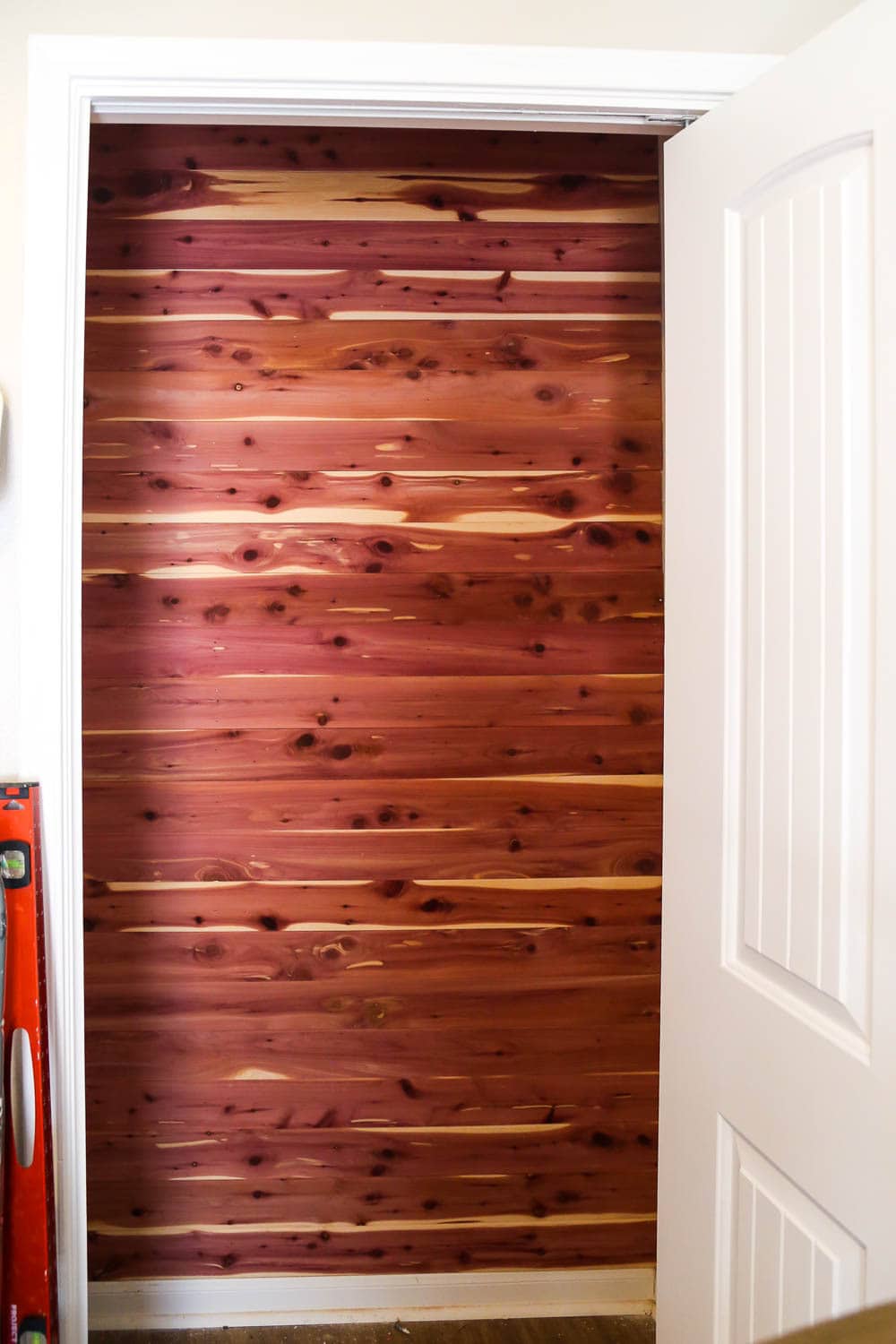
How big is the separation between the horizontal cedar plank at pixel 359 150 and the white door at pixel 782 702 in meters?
0.97

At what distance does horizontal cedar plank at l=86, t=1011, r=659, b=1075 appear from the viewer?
7.57 ft

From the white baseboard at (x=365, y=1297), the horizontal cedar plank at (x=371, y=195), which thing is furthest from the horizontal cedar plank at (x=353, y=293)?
the white baseboard at (x=365, y=1297)

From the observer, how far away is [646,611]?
2.36 m

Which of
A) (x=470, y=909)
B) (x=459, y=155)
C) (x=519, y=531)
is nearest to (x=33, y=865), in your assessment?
(x=470, y=909)

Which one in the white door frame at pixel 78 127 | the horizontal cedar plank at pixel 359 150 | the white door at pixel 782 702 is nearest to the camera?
the white door at pixel 782 702

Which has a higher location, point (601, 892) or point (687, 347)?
point (687, 347)

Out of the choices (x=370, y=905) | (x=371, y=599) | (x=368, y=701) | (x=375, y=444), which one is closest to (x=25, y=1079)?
(x=370, y=905)

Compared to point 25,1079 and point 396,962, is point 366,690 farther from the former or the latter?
point 25,1079

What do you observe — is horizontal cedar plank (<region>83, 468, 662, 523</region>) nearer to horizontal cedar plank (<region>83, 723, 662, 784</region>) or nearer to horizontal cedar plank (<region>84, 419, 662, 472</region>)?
horizontal cedar plank (<region>84, 419, 662, 472</region>)

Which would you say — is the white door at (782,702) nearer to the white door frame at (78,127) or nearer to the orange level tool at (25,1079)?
the white door frame at (78,127)

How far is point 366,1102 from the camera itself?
7.68 feet

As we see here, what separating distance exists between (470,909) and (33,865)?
1137 millimetres

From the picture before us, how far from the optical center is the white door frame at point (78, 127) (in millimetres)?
1407

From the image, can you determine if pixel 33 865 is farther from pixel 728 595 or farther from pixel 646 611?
pixel 646 611
